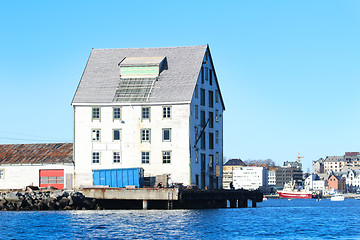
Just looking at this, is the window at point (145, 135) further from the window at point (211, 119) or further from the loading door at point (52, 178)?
the loading door at point (52, 178)

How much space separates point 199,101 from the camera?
8831 centimetres

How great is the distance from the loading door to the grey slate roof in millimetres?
8940

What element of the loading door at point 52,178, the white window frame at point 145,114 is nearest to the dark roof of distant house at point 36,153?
the loading door at point 52,178

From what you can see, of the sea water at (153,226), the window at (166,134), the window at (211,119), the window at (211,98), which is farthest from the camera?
the window at (211,98)

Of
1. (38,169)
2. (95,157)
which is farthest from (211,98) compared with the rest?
(38,169)

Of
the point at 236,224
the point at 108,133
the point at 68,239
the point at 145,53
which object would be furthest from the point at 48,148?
the point at 68,239

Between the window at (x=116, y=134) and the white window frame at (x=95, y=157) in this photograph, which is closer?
the window at (x=116, y=134)

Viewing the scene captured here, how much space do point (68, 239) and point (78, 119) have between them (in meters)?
38.4

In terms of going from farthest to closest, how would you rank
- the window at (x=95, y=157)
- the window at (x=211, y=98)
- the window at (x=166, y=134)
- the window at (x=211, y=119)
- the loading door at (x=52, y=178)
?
the window at (x=211, y=98) → the window at (x=211, y=119) → the loading door at (x=52, y=178) → the window at (x=95, y=157) → the window at (x=166, y=134)

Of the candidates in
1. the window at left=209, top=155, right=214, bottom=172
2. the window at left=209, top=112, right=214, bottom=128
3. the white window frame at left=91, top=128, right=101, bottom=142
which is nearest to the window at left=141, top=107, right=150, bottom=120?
the white window frame at left=91, top=128, right=101, bottom=142

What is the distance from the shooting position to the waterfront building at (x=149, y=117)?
84.1 meters

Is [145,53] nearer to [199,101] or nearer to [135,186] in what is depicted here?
[199,101]

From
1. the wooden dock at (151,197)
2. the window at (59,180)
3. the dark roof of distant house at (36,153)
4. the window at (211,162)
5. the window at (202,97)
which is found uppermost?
the window at (202,97)

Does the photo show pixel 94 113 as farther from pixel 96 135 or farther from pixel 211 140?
pixel 211 140
